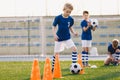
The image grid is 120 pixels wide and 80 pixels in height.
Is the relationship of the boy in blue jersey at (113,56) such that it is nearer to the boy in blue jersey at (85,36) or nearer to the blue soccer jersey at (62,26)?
the boy in blue jersey at (85,36)

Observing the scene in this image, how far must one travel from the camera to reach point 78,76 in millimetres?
11312

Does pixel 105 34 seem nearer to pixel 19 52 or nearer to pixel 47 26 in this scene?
pixel 47 26

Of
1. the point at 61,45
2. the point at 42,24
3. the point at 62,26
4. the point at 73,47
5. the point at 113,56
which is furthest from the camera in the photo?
the point at 42,24

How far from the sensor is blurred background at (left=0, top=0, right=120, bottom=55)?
24.0 metres

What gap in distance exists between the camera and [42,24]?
24.2m

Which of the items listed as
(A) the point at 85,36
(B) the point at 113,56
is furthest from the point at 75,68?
(B) the point at 113,56

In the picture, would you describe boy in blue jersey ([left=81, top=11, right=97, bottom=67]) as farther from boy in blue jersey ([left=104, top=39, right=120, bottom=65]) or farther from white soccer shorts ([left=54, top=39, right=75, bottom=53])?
white soccer shorts ([left=54, top=39, right=75, bottom=53])

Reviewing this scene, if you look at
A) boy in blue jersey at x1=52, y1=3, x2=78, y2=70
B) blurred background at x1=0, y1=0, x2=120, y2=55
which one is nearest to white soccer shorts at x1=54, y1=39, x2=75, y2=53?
boy in blue jersey at x1=52, y1=3, x2=78, y2=70

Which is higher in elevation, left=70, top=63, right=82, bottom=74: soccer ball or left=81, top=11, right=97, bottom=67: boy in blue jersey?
left=81, top=11, right=97, bottom=67: boy in blue jersey

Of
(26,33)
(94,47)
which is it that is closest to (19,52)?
(26,33)

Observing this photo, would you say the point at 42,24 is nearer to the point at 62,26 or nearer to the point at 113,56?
the point at 113,56

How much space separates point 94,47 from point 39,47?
2.93 meters

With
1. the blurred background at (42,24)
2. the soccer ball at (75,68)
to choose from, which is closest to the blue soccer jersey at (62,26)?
the soccer ball at (75,68)

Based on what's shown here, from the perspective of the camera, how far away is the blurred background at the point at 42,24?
24.0 m
